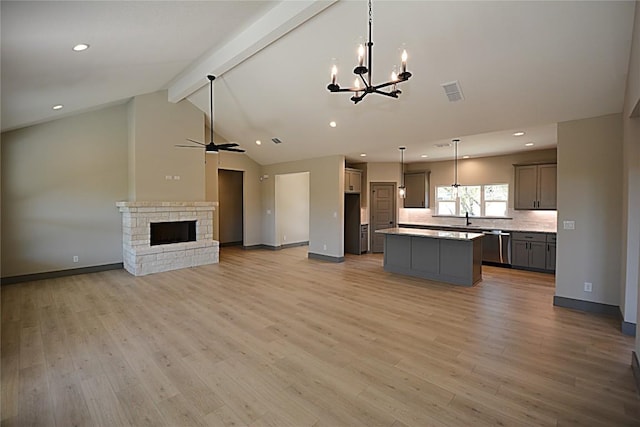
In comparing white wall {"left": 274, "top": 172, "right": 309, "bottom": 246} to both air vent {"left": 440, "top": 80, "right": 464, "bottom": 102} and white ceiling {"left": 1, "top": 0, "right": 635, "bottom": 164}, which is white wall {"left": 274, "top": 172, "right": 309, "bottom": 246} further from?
air vent {"left": 440, "top": 80, "right": 464, "bottom": 102}

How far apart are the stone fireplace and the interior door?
14.8 feet

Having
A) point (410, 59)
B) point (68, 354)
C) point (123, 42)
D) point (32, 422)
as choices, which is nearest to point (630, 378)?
point (410, 59)

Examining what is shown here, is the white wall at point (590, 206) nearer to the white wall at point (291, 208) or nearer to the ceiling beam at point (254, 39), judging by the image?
the ceiling beam at point (254, 39)

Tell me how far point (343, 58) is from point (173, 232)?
18.7ft

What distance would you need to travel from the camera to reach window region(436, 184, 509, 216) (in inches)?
314

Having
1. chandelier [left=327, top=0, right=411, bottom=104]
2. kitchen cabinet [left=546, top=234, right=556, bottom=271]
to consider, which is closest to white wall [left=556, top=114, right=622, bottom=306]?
kitchen cabinet [left=546, top=234, right=556, bottom=271]

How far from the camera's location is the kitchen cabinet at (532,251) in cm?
671

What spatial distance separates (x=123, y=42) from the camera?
3486 millimetres

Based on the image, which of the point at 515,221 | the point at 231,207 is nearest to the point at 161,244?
the point at 231,207

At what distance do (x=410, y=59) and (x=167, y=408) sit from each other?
180 inches

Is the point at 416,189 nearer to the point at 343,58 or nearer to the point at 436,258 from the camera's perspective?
the point at 436,258

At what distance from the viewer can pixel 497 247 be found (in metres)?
7.40

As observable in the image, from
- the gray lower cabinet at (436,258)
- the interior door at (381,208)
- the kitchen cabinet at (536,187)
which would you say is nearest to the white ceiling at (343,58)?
the kitchen cabinet at (536,187)

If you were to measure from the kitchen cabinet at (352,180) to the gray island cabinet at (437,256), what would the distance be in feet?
7.66
